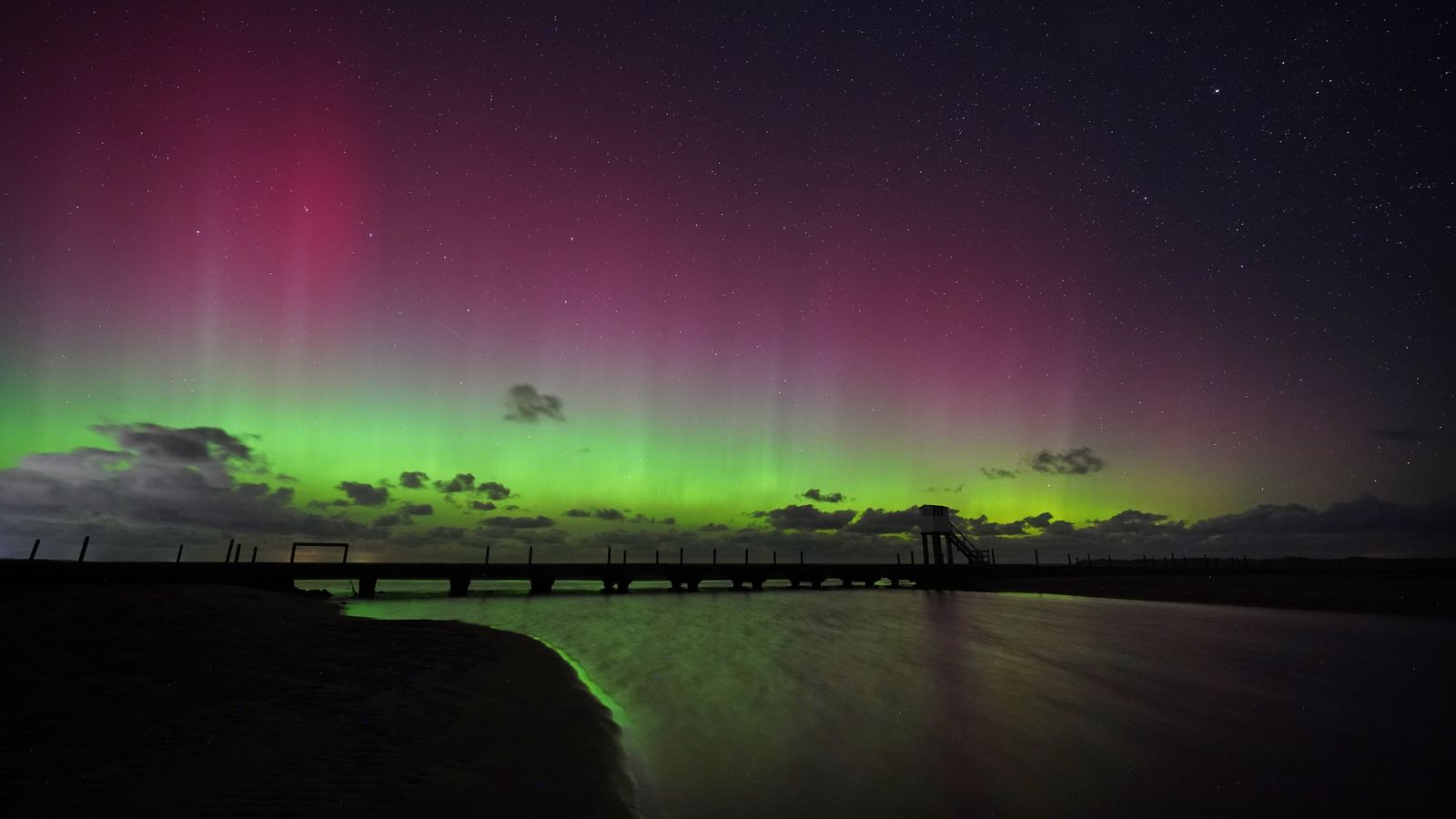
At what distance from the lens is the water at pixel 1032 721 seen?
545cm

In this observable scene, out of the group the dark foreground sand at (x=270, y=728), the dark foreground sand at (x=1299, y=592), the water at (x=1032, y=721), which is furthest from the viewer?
the dark foreground sand at (x=1299, y=592)

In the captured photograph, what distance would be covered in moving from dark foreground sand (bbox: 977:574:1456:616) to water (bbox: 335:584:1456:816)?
13.1 meters

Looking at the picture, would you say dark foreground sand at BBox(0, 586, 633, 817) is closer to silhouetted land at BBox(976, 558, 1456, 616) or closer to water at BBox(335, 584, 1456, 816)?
water at BBox(335, 584, 1456, 816)

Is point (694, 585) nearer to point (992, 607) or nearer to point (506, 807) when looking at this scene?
point (992, 607)

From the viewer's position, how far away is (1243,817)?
192 inches

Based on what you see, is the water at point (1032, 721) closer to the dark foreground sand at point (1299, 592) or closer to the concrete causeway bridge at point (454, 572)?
the dark foreground sand at point (1299, 592)

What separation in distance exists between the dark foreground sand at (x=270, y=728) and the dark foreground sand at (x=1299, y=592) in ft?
120

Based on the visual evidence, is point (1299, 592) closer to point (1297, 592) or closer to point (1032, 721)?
point (1297, 592)

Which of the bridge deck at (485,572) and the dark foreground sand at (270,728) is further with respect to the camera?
the bridge deck at (485,572)

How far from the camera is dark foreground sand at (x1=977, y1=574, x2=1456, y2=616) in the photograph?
1098 inches

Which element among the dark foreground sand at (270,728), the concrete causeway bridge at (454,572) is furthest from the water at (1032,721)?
the concrete causeway bridge at (454,572)

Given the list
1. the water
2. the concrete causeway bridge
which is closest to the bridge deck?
the concrete causeway bridge

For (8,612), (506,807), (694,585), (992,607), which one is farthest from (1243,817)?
(694,585)

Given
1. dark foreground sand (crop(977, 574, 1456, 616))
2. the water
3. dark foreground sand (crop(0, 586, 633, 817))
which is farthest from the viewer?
dark foreground sand (crop(977, 574, 1456, 616))
